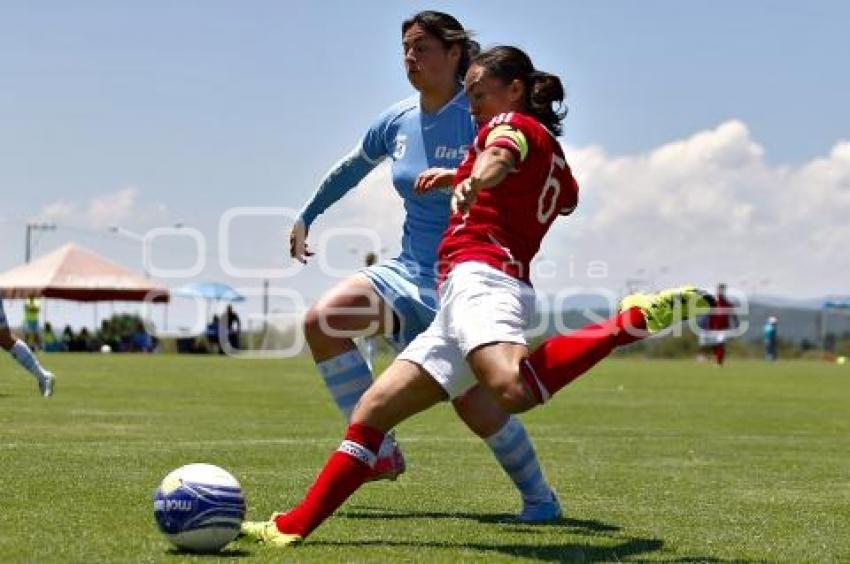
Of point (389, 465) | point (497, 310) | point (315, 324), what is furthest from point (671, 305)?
point (389, 465)

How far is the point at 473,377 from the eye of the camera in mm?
6309

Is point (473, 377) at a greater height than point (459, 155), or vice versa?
point (459, 155)

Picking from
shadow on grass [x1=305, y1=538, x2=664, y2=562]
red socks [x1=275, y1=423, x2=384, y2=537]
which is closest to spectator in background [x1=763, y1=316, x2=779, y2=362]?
shadow on grass [x1=305, y1=538, x2=664, y2=562]

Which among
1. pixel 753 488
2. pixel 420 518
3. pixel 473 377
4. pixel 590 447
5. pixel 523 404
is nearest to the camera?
pixel 523 404

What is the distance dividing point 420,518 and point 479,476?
251 cm

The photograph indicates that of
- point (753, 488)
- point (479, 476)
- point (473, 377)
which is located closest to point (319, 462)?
point (479, 476)

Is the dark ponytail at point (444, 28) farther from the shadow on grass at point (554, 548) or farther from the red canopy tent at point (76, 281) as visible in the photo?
the red canopy tent at point (76, 281)

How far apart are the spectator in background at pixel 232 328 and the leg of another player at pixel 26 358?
4199 cm

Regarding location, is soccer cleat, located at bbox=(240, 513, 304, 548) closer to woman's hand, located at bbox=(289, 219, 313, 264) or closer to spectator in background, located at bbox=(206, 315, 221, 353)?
woman's hand, located at bbox=(289, 219, 313, 264)

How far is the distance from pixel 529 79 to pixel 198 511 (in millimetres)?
2261

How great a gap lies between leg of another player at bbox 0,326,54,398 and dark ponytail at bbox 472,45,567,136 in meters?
10.7

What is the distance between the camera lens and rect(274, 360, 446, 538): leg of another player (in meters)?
6.28

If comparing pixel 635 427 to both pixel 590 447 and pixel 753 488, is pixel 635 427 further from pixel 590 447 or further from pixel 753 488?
pixel 753 488

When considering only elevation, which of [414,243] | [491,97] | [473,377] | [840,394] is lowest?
[840,394]
